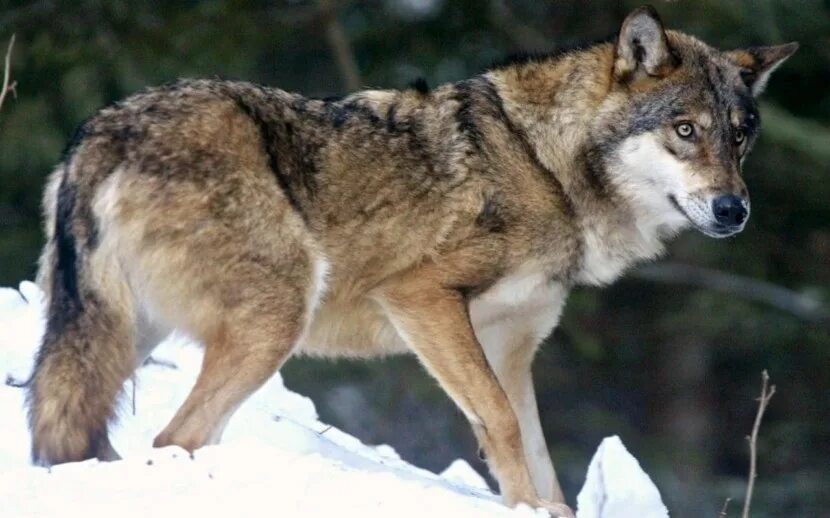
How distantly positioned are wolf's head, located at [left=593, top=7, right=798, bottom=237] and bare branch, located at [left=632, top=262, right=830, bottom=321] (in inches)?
340

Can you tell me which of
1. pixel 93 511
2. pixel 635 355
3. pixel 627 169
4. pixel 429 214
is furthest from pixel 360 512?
pixel 635 355

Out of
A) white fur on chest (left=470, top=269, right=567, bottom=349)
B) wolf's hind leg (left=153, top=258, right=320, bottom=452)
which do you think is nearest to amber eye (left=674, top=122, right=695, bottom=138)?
white fur on chest (left=470, top=269, right=567, bottom=349)

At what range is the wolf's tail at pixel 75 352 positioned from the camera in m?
5.35

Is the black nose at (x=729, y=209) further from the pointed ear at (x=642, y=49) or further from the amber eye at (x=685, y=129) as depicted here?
the pointed ear at (x=642, y=49)

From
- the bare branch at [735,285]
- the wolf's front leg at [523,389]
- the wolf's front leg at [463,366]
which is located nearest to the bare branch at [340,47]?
the bare branch at [735,285]

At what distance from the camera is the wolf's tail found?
5.35 meters

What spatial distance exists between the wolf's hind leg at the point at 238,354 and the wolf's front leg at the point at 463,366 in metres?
0.52

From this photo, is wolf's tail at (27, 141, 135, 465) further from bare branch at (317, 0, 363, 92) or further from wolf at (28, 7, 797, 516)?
bare branch at (317, 0, 363, 92)

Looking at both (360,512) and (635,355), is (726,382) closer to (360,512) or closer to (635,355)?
(635,355)

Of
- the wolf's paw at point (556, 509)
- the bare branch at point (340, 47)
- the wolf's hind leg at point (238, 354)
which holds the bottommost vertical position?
the bare branch at point (340, 47)

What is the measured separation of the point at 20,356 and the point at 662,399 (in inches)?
445

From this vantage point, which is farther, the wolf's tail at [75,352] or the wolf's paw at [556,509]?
the wolf's paw at [556,509]

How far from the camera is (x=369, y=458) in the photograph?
663cm

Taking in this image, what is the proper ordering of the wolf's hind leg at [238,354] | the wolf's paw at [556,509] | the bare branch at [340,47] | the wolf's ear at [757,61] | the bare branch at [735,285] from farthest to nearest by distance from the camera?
the bare branch at [735,285] → the bare branch at [340,47] → the wolf's ear at [757,61] → the wolf's paw at [556,509] → the wolf's hind leg at [238,354]
